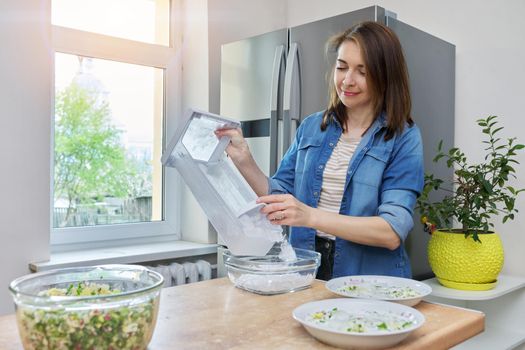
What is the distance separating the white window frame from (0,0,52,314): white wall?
0.23 m

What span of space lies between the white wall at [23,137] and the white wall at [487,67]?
1.64m

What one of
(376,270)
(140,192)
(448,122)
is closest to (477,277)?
(376,270)

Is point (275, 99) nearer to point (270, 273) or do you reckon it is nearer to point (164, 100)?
point (164, 100)

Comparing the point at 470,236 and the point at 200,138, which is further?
the point at 470,236

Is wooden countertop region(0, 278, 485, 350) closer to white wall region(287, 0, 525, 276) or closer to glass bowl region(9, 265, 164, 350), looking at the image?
glass bowl region(9, 265, 164, 350)

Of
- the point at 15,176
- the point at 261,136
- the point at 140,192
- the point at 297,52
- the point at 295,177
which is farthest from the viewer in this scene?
the point at 140,192

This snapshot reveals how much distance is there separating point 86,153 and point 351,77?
1.43 metres

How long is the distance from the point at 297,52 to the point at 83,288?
1497mm

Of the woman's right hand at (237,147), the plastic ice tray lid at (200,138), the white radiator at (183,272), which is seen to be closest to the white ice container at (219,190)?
the plastic ice tray lid at (200,138)

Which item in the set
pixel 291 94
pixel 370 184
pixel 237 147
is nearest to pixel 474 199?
pixel 370 184

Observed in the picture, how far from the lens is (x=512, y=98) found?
202 cm

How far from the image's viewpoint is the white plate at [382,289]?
1.00 metres

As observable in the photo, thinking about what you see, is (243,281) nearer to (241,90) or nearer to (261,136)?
(261,136)

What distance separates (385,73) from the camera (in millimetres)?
1462
